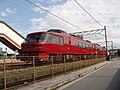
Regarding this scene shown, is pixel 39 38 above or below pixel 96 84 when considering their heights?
above

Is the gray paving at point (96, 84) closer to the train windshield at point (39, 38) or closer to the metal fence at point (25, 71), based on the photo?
the metal fence at point (25, 71)

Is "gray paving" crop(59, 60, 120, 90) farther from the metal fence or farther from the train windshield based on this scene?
the train windshield

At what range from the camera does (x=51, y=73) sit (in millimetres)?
17406

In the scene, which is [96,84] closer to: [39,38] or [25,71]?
[25,71]

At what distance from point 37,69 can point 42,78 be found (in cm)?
81

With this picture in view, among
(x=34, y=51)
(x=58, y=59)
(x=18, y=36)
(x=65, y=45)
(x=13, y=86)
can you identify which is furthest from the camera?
(x=18, y=36)

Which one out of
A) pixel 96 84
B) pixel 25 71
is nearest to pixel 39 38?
pixel 25 71

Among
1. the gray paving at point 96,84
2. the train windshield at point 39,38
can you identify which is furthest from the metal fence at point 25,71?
the train windshield at point 39,38

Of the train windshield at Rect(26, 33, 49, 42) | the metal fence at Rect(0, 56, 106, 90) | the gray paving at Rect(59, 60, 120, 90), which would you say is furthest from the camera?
the train windshield at Rect(26, 33, 49, 42)

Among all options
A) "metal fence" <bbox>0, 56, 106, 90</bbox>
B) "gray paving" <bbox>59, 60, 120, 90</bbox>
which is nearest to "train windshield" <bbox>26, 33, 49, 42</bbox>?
"metal fence" <bbox>0, 56, 106, 90</bbox>

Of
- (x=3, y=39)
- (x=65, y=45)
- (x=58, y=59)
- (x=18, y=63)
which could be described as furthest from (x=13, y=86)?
(x=3, y=39)

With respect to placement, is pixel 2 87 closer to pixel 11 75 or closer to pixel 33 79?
pixel 11 75

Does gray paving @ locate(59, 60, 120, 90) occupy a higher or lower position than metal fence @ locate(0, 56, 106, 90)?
lower

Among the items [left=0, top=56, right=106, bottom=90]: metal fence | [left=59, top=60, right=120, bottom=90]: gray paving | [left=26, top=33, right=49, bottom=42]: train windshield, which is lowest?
[left=59, top=60, right=120, bottom=90]: gray paving
